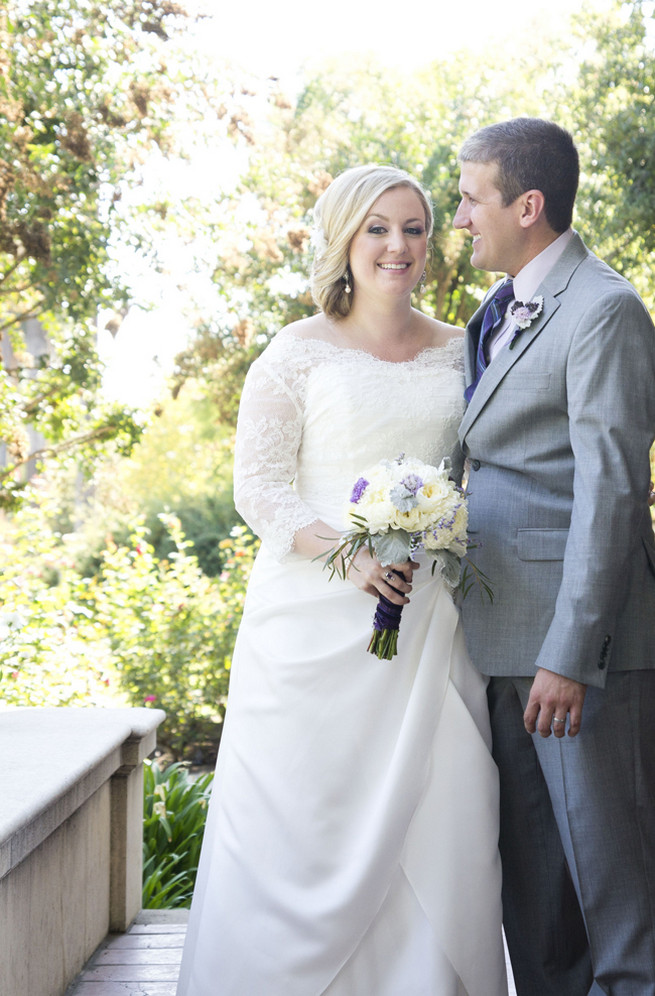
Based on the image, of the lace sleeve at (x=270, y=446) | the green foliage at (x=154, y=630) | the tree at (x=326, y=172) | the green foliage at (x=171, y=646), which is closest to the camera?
the lace sleeve at (x=270, y=446)

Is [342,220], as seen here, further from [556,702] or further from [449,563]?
[556,702]

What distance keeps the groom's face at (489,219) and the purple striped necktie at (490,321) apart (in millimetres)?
105

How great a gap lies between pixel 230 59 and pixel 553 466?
657cm

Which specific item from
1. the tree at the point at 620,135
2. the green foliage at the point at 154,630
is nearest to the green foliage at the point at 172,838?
the green foliage at the point at 154,630

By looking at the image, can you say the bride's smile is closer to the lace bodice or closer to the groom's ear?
the lace bodice

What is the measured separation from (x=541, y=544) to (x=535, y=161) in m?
0.91

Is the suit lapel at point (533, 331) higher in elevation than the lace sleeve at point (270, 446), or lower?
higher

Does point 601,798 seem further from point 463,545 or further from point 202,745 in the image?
point 202,745

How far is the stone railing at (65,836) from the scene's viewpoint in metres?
2.49

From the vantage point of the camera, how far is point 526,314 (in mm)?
2457

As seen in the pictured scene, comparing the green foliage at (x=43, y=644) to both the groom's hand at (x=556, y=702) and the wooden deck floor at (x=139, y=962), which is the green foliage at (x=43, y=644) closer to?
the wooden deck floor at (x=139, y=962)

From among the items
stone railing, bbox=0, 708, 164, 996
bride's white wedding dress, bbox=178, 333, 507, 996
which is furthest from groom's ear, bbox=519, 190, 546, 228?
stone railing, bbox=0, 708, 164, 996

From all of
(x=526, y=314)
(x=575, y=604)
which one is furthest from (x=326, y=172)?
(x=575, y=604)

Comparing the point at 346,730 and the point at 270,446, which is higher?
the point at 270,446
